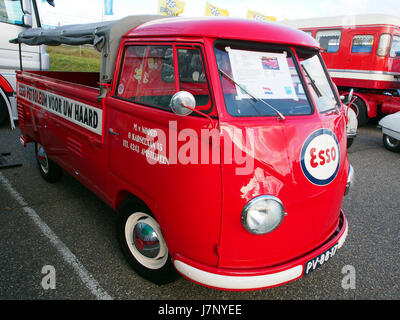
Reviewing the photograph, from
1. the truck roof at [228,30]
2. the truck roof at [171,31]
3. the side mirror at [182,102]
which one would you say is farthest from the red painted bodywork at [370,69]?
the side mirror at [182,102]

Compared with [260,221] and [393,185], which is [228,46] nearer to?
[260,221]

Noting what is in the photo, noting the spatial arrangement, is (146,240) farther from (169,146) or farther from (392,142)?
(392,142)

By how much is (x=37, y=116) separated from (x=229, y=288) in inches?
139

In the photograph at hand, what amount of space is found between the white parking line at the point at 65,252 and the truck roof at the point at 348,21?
9.44 meters

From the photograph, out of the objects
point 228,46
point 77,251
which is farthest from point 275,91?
point 77,251

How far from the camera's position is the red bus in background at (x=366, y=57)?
8.55 metres

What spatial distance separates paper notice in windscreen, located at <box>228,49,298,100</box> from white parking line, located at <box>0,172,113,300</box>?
1836 millimetres

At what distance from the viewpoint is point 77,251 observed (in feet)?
9.54

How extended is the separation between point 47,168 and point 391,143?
278 inches

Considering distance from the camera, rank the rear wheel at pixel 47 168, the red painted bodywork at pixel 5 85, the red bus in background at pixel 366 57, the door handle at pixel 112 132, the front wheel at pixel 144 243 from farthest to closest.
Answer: the red bus in background at pixel 366 57
the red painted bodywork at pixel 5 85
the rear wheel at pixel 47 168
the door handle at pixel 112 132
the front wheel at pixel 144 243

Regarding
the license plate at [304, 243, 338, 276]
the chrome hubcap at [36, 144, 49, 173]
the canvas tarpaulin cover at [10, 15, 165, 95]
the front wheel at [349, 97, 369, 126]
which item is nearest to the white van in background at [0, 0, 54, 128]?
the chrome hubcap at [36, 144, 49, 173]

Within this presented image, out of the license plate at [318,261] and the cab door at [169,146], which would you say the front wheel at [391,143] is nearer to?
the license plate at [318,261]

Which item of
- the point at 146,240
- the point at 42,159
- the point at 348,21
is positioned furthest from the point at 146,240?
the point at 348,21

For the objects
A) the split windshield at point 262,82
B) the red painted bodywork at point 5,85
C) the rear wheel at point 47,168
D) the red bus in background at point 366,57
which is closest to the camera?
the split windshield at point 262,82
